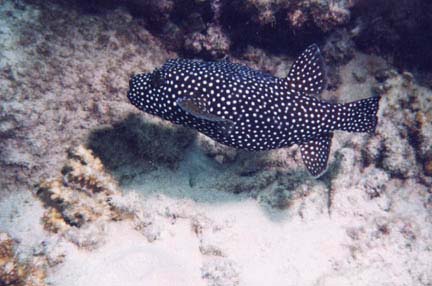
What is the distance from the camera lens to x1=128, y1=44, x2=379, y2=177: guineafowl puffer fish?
5340 mm

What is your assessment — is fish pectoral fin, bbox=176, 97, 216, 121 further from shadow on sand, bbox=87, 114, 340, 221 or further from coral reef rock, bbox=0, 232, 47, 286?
coral reef rock, bbox=0, 232, 47, 286

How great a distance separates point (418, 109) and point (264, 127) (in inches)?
158

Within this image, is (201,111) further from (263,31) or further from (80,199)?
(263,31)

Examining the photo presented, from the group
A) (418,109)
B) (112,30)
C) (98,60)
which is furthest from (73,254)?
(418,109)

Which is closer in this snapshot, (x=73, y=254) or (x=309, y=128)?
(x=73, y=254)

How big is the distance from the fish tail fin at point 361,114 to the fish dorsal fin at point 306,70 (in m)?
0.73

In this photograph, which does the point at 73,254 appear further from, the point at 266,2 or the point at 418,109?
the point at 418,109

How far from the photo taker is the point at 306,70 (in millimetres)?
5766

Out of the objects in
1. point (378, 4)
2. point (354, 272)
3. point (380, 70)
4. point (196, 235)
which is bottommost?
point (196, 235)

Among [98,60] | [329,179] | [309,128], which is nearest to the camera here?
[309,128]

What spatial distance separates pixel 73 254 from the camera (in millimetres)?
5289

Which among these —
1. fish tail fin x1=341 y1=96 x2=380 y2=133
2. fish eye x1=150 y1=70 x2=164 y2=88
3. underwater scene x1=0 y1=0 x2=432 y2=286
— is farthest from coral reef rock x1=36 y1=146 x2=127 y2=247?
fish tail fin x1=341 y1=96 x2=380 y2=133

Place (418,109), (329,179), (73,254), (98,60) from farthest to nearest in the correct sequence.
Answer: (418,109), (329,179), (98,60), (73,254)

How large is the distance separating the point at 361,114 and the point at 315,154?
1014 mm
